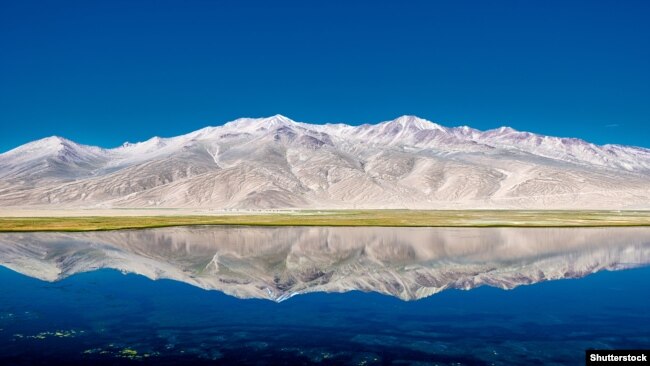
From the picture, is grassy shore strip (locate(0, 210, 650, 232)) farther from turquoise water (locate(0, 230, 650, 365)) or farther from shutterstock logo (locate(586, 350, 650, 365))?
shutterstock logo (locate(586, 350, 650, 365))

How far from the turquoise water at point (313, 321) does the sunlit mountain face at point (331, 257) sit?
63cm

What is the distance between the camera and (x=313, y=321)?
24375 millimetres

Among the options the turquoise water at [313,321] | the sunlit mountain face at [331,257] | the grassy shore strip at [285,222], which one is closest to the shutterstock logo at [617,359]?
the turquoise water at [313,321]

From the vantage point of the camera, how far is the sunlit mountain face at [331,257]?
3416 cm

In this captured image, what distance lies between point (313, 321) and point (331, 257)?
813 inches

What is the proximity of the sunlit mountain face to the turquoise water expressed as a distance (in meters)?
0.63

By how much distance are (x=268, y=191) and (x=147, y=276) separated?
151 metres

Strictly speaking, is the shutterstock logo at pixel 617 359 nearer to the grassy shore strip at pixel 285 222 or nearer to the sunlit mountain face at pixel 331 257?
the sunlit mountain face at pixel 331 257

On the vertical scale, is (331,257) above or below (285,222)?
below

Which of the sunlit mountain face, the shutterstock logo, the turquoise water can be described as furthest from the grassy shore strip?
the shutterstock logo

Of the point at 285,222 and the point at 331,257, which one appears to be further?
the point at 285,222

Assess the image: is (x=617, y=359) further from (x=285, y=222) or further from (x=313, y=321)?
(x=285, y=222)

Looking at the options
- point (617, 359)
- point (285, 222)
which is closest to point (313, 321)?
point (617, 359)

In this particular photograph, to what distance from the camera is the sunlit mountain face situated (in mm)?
34156
